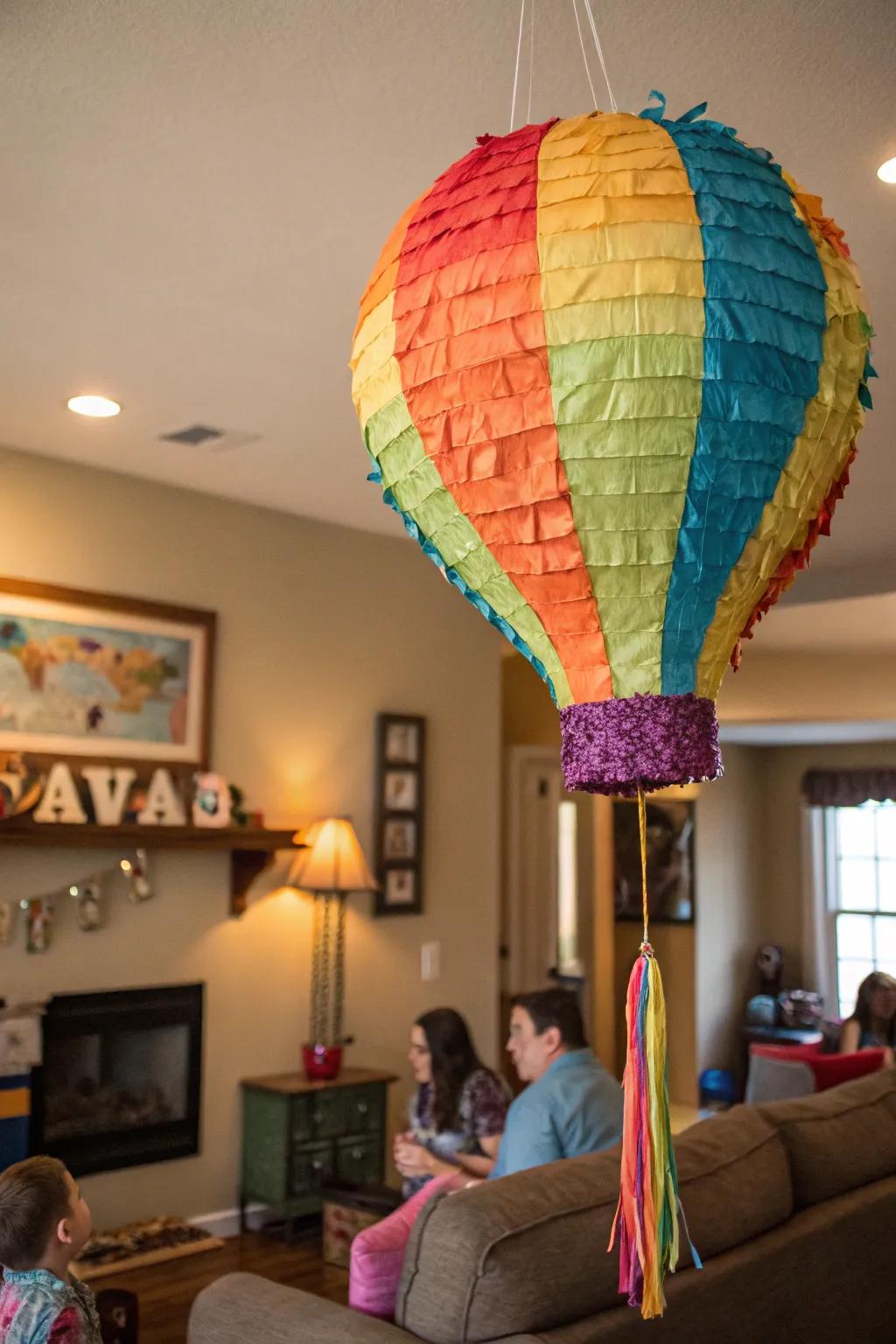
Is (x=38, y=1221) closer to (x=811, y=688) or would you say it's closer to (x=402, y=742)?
(x=402, y=742)

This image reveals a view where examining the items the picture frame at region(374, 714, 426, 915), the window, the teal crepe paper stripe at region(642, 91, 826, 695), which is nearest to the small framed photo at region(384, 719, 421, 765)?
the picture frame at region(374, 714, 426, 915)

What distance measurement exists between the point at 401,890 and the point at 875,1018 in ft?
8.85

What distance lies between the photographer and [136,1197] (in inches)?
167

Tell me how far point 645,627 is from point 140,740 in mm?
3539

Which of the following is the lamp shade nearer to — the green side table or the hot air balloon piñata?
the green side table

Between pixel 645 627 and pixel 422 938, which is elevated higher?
pixel 645 627

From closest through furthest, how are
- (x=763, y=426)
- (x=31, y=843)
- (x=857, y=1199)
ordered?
(x=763, y=426) < (x=857, y=1199) < (x=31, y=843)

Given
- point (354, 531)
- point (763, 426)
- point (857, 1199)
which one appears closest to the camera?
point (763, 426)

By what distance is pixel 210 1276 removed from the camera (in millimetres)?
3975

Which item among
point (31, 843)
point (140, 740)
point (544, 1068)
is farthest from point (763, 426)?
point (140, 740)

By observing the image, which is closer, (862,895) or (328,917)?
(328,917)

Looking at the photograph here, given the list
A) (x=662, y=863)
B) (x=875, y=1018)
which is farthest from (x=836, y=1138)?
(x=662, y=863)

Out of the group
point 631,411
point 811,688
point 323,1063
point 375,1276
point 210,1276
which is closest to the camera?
point 631,411

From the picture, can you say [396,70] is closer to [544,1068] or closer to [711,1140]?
[711,1140]
